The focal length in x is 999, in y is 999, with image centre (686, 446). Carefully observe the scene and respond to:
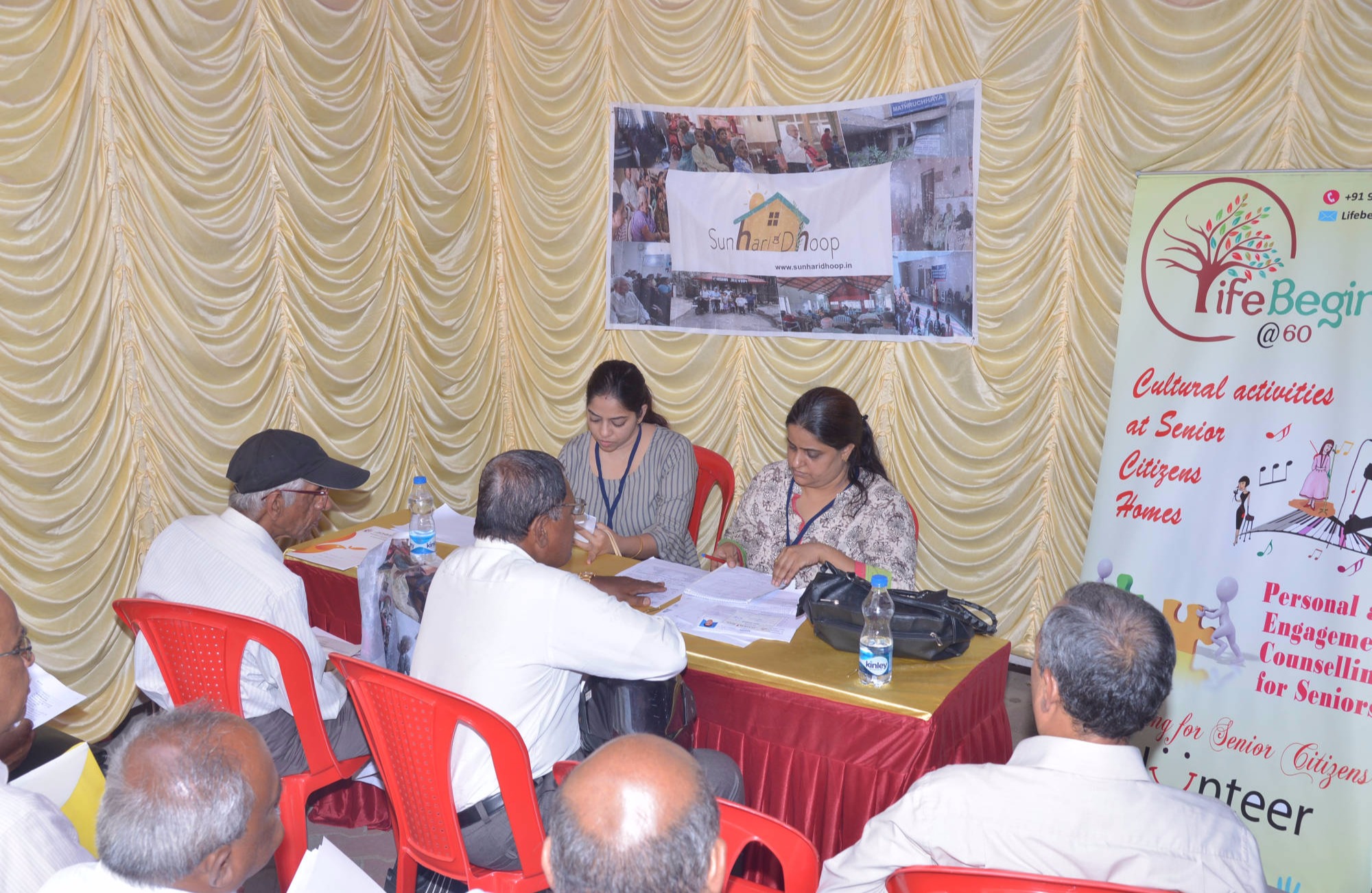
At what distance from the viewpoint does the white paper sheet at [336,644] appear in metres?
3.36

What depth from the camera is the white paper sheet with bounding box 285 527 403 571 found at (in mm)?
3484

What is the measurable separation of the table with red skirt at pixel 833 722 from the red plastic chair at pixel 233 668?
3.36 feet

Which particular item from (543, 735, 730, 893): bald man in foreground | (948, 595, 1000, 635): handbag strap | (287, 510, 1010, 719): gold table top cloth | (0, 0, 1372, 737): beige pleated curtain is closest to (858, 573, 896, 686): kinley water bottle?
(287, 510, 1010, 719): gold table top cloth

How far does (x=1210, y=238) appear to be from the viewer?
3.57 meters

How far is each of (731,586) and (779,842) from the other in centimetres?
146

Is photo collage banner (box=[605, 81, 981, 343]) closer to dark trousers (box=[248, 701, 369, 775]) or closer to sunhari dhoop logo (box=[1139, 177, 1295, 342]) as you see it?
sunhari dhoop logo (box=[1139, 177, 1295, 342])

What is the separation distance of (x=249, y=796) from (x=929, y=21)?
165 inches

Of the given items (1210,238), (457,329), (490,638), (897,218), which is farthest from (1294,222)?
(457,329)

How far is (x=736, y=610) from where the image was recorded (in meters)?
2.98

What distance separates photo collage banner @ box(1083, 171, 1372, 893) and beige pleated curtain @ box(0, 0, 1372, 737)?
0.52 m

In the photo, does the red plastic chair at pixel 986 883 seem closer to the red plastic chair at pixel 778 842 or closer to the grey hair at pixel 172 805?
the red plastic chair at pixel 778 842

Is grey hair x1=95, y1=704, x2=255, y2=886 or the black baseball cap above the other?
the black baseball cap

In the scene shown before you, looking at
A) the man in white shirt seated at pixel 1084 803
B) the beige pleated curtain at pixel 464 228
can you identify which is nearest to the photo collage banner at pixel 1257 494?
the beige pleated curtain at pixel 464 228

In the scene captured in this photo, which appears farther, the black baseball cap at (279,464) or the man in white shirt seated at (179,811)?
the black baseball cap at (279,464)
